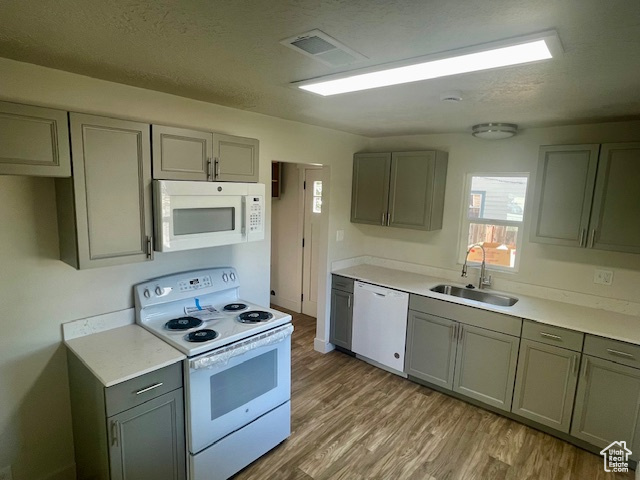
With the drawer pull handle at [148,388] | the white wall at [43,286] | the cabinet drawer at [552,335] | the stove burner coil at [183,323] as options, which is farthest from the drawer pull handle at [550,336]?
the white wall at [43,286]

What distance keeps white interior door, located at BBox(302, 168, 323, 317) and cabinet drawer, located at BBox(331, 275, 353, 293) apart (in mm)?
905

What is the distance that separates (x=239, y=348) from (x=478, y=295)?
2314mm

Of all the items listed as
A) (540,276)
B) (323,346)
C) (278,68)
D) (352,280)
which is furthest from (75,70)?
(540,276)

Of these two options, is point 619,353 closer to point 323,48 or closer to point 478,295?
point 478,295

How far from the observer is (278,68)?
1734 millimetres

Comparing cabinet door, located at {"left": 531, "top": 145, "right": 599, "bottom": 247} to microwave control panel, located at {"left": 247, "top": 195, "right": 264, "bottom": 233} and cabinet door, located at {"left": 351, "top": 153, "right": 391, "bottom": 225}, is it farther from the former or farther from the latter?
microwave control panel, located at {"left": 247, "top": 195, "right": 264, "bottom": 233}

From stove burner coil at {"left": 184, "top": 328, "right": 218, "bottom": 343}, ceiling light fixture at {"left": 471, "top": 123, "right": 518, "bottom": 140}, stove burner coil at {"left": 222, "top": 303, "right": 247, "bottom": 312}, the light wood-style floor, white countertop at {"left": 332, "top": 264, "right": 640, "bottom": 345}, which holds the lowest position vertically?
the light wood-style floor

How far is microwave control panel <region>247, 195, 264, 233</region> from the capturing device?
8.01 ft

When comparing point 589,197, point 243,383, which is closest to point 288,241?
point 243,383

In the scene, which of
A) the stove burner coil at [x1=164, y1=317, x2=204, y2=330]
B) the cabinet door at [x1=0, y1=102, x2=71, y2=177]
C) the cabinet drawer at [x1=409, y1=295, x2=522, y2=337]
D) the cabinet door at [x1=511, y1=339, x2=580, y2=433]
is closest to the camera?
the cabinet door at [x1=0, y1=102, x2=71, y2=177]

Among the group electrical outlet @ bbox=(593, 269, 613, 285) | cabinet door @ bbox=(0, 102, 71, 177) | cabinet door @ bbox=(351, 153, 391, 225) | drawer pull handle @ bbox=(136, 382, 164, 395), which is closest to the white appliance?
drawer pull handle @ bbox=(136, 382, 164, 395)

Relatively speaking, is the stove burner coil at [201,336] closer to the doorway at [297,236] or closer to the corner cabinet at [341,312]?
the corner cabinet at [341,312]

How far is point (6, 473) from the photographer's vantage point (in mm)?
1937

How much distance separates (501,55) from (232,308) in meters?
2.20
